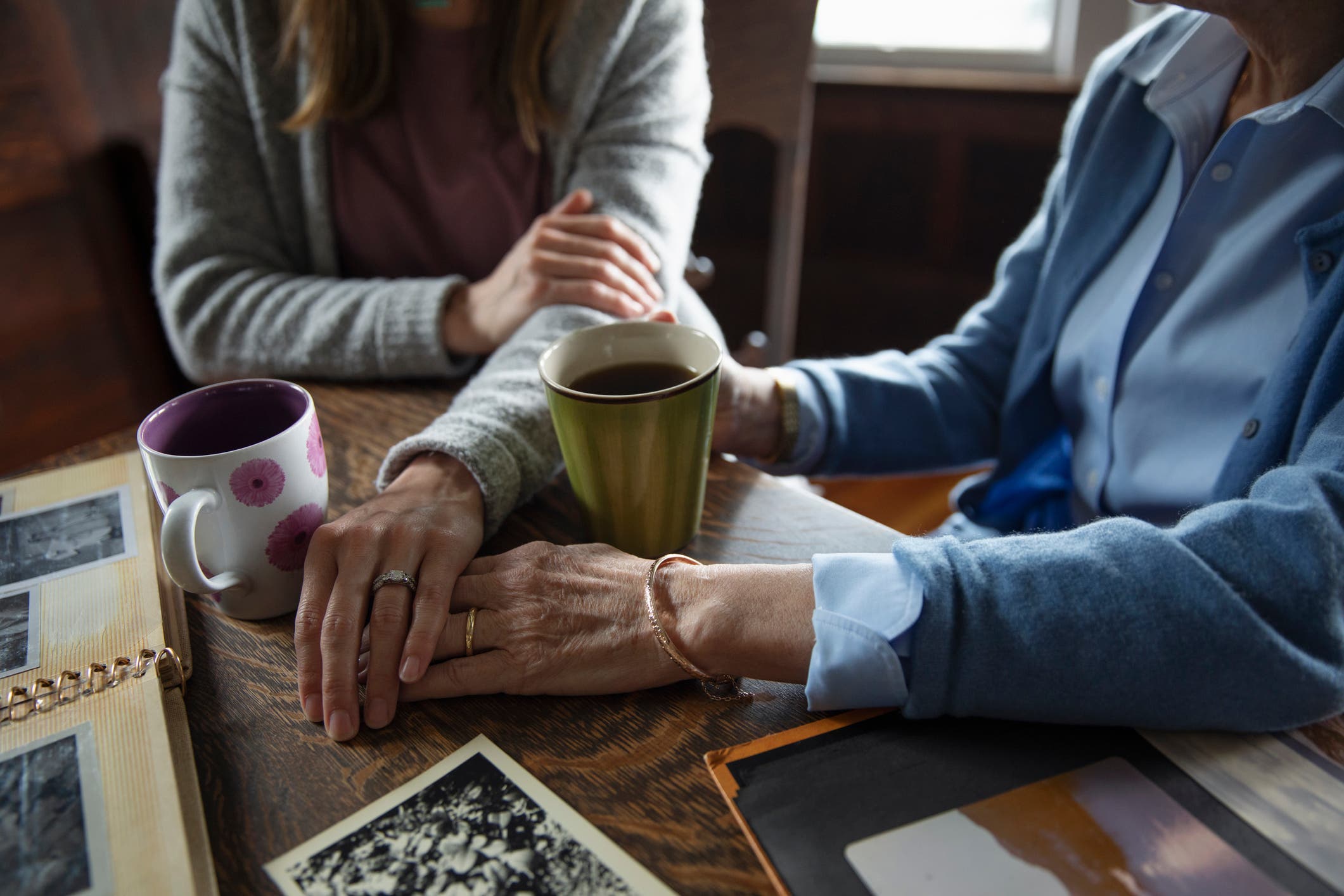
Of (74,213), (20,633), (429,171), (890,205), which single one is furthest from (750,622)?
(890,205)

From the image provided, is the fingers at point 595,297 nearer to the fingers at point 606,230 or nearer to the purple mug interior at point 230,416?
the fingers at point 606,230

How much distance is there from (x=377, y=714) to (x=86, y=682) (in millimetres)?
178

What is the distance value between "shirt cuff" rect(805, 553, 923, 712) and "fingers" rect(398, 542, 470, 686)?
0.23m

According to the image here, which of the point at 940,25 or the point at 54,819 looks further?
the point at 940,25

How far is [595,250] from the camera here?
0.82 meters

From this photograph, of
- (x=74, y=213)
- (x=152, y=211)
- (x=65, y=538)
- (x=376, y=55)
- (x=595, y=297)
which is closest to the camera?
(x=65, y=538)

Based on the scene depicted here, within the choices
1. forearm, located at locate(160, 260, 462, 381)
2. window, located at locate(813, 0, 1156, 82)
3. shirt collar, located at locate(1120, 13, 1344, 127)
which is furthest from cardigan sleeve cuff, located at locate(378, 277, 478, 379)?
window, located at locate(813, 0, 1156, 82)

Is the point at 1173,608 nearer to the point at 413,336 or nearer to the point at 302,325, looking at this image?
the point at 413,336

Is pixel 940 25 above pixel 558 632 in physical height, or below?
above

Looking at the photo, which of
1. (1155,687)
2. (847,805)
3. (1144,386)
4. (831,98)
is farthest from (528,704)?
(831,98)

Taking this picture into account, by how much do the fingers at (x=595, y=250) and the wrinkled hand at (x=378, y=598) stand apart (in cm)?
31

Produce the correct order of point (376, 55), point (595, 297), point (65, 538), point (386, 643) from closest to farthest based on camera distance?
1. point (386, 643)
2. point (65, 538)
3. point (595, 297)
4. point (376, 55)

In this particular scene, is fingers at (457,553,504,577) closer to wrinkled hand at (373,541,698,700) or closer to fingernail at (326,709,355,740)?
wrinkled hand at (373,541,698,700)

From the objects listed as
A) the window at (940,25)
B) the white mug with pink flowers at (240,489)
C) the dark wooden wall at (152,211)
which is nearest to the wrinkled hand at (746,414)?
the white mug with pink flowers at (240,489)
